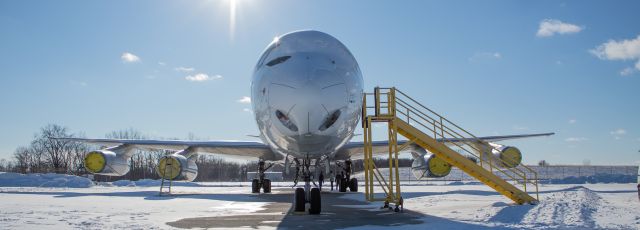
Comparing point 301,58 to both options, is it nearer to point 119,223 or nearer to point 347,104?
point 347,104

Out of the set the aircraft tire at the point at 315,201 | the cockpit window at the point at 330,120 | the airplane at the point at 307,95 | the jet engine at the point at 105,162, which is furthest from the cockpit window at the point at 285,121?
the jet engine at the point at 105,162

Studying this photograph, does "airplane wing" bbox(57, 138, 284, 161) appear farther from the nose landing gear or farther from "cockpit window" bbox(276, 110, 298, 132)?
"cockpit window" bbox(276, 110, 298, 132)

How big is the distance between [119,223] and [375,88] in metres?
6.75

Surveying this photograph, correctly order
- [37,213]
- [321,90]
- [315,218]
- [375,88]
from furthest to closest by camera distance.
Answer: [375,88]
[37,213]
[315,218]
[321,90]

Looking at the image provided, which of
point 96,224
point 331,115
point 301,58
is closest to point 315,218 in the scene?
point 331,115

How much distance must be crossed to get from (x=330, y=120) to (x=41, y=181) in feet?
93.5

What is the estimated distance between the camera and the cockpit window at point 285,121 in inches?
344

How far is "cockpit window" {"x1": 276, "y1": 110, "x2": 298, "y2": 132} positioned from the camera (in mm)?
8742

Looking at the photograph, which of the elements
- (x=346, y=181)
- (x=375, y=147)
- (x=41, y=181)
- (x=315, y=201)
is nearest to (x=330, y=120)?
(x=315, y=201)

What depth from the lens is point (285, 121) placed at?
8.81 m

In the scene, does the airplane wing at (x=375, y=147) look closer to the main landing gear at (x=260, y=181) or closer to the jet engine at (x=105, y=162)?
the main landing gear at (x=260, y=181)

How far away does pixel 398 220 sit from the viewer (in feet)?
31.3

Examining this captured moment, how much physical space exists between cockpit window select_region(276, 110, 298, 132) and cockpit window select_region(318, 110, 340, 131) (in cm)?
50

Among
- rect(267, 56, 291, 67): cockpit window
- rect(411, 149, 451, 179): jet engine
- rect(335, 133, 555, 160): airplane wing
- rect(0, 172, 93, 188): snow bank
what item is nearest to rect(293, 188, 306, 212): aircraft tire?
rect(267, 56, 291, 67): cockpit window
